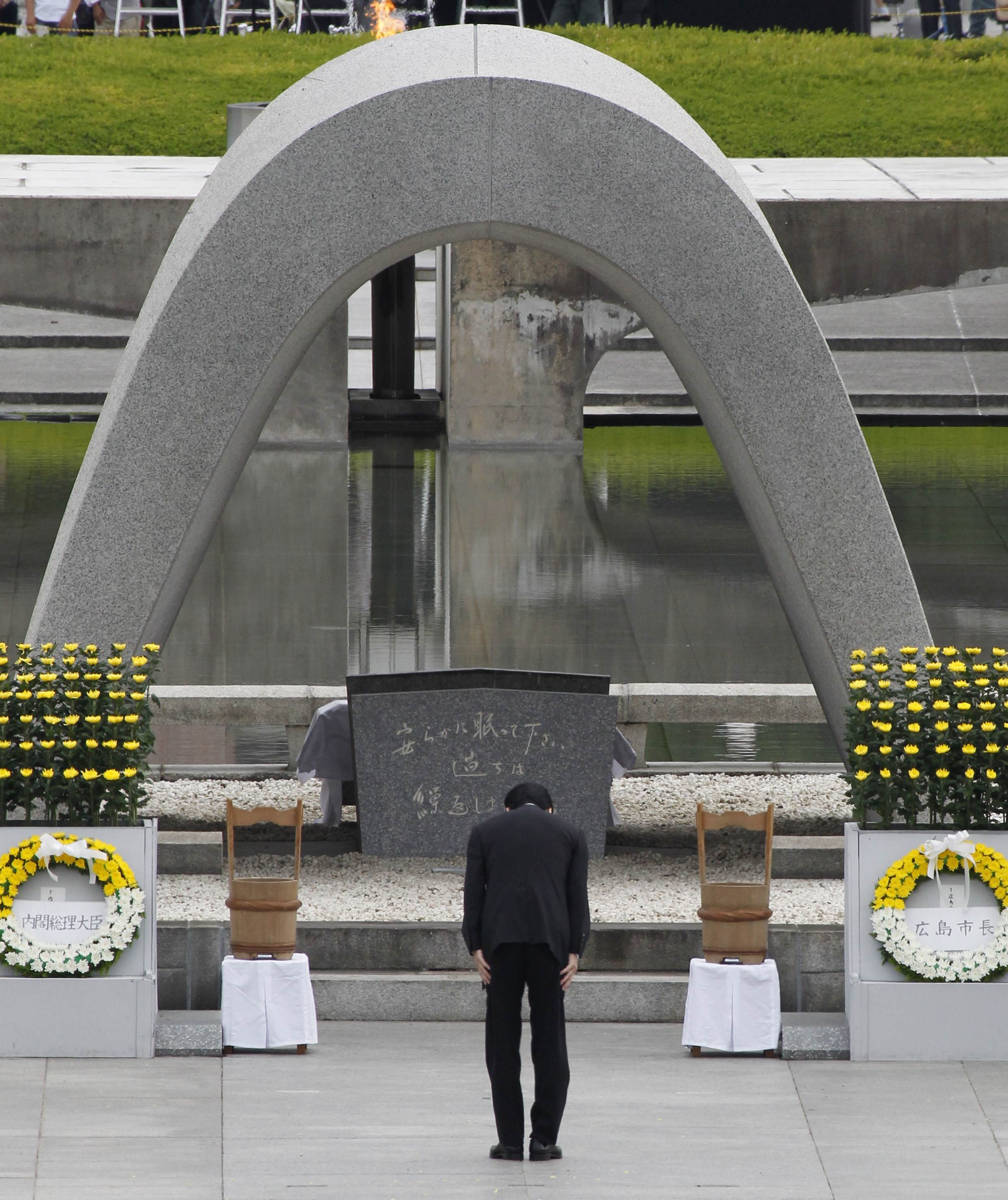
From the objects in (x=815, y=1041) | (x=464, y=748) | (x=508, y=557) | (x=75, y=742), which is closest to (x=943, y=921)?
(x=815, y=1041)

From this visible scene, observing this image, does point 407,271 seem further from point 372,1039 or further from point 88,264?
point 372,1039

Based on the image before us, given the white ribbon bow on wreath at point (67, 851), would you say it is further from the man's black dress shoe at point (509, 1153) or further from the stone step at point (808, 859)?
the stone step at point (808, 859)

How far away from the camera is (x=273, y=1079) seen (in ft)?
27.1

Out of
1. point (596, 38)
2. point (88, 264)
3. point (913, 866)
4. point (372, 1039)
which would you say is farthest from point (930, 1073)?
point (596, 38)

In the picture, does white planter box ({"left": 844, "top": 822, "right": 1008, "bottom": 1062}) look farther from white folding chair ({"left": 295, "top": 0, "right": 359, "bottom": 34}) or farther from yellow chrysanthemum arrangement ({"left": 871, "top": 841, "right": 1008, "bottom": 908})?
white folding chair ({"left": 295, "top": 0, "right": 359, "bottom": 34})

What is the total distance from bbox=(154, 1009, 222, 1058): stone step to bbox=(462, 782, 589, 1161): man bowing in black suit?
1.50 meters

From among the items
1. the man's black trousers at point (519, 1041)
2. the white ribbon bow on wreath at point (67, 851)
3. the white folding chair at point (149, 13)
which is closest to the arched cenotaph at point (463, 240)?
the white ribbon bow on wreath at point (67, 851)

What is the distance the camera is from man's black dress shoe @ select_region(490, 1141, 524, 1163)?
24.5ft

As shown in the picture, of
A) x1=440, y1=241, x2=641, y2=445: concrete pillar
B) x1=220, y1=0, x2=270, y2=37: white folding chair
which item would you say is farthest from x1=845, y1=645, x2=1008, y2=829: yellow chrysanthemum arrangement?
x1=220, y1=0, x2=270, y2=37: white folding chair

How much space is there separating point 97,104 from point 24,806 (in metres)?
20.4

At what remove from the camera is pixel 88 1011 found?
8.50 meters

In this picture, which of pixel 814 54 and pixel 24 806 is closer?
pixel 24 806

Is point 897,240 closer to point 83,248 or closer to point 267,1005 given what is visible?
point 83,248

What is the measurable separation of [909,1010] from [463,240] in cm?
406
